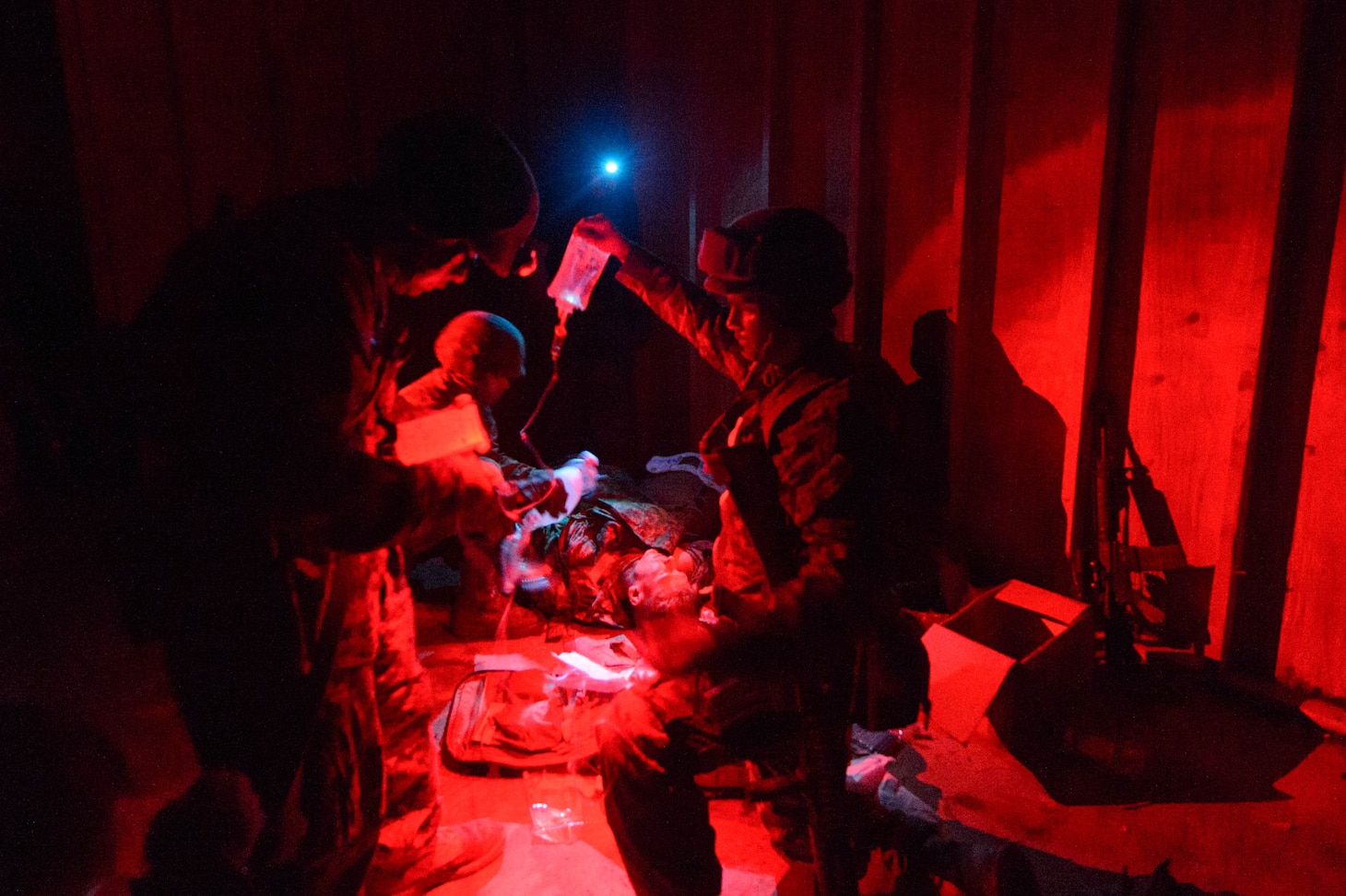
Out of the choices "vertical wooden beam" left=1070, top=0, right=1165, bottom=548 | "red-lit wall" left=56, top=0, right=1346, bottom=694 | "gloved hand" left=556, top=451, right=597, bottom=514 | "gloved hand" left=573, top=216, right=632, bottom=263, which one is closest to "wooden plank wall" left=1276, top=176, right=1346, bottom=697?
"red-lit wall" left=56, top=0, right=1346, bottom=694

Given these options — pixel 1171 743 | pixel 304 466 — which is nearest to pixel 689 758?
pixel 304 466

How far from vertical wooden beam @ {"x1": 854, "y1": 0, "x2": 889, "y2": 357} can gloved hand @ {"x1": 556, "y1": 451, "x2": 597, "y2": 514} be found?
258 centimetres

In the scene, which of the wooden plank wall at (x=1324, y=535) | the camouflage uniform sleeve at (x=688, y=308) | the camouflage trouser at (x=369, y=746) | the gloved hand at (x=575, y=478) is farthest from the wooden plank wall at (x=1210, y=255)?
the camouflage trouser at (x=369, y=746)

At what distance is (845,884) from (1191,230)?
3.44m

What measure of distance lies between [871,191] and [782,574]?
3438 mm

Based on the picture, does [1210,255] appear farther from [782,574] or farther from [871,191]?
[782,574]

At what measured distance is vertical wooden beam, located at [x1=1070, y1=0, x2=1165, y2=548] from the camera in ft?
13.1

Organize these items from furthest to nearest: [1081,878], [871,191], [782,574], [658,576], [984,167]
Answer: [871,191] < [984,167] < [658,576] < [1081,878] < [782,574]

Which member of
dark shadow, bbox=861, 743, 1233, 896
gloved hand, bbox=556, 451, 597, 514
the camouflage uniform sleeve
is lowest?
dark shadow, bbox=861, 743, 1233, 896

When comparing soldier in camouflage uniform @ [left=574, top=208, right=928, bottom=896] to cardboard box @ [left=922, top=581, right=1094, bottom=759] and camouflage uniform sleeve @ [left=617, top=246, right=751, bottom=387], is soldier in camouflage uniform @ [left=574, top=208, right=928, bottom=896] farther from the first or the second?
cardboard box @ [left=922, top=581, right=1094, bottom=759]

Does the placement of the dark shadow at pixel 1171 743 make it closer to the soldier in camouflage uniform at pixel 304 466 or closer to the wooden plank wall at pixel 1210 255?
the wooden plank wall at pixel 1210 255

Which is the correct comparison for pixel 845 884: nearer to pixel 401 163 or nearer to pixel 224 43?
pixel 401 163

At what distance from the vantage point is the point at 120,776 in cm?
349

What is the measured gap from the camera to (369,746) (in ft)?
8.38
